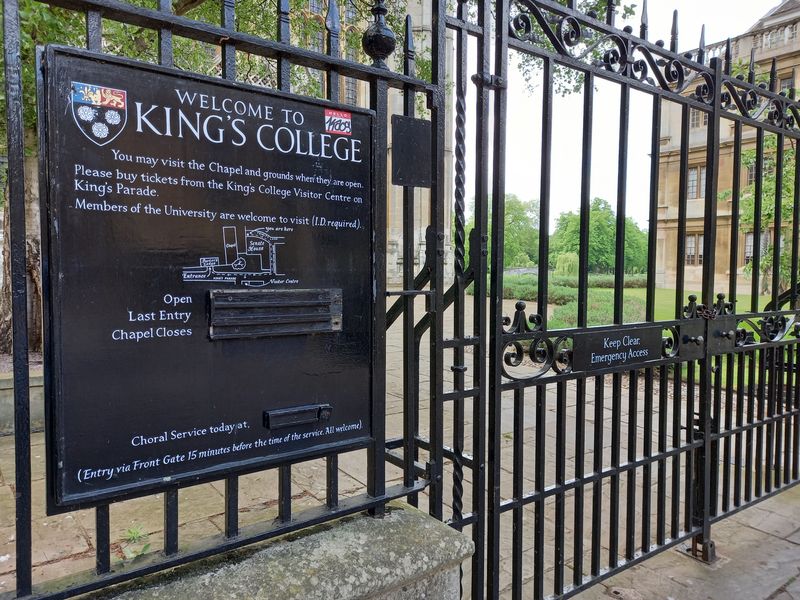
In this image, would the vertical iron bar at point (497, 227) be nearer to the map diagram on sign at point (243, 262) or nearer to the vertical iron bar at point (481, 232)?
the vertical iron bar at point (481, 232)

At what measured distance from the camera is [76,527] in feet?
11.7

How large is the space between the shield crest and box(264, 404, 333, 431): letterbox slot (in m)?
0.90

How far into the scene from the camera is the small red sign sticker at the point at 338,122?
1858mm

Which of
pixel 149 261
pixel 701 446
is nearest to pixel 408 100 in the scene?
pixel 149 261

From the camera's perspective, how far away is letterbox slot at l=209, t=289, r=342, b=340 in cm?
166

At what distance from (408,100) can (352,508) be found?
1484 millimetres

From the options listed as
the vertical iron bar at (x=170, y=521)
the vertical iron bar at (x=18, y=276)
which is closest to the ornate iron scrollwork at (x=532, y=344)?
the vertical iron bar at (x=170, y=521)

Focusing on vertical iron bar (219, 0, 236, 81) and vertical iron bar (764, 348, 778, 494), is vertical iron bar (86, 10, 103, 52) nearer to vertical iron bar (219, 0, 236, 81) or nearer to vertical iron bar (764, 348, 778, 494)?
vertical iron bar (219, 0, 236, 81)

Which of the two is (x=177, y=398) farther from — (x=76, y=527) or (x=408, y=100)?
(x=76, y=527)

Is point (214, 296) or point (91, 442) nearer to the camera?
point (91, 442)

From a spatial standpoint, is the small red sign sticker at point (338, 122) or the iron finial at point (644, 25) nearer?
the small red sign sticker at point (338, 122)

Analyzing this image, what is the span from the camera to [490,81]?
2.45 m

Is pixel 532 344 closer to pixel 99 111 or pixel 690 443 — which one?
pixel 690 443

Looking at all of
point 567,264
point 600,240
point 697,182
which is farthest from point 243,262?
point 600,240
